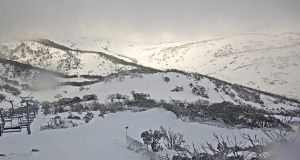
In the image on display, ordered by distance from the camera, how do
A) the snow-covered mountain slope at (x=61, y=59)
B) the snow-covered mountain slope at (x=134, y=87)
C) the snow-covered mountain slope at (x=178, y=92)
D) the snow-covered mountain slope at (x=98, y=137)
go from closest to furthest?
the snow-covered mountain slope at (x=98, y=137)
the snow-covered mountain slope at (x=178, y=92)
the snow-covered mountain slope at (x=134, y=87)
the snow-covered mountain slope at (x=61, y=59)

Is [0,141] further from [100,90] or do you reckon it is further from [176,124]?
[100,90]

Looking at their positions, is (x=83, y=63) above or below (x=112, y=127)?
above

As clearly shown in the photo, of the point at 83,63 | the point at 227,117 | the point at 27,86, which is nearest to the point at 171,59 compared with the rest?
the point at 83,63

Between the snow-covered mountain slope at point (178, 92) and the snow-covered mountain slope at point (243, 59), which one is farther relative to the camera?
the snow-covered mountain slope at point (243, 59)

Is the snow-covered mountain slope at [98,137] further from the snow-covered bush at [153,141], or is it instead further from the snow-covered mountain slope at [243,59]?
the snow-covered mountain slope at [243,59]

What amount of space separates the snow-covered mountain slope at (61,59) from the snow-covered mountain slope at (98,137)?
2975 cm

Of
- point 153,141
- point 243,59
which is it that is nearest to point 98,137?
point 153,141

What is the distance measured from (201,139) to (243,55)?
41.1 m

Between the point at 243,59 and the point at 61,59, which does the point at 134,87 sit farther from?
the point at 243,59

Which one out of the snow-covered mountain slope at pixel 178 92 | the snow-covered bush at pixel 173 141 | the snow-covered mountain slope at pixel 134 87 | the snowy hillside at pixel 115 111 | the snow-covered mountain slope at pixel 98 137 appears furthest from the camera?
the snow-covered mountain slope at pixel 134 87

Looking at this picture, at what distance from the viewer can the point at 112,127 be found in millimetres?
15336

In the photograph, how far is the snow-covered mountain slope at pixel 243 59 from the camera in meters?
33.3

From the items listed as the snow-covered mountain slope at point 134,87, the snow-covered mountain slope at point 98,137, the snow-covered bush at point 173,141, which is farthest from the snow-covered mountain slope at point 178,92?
the snow-covered bush at point 173,141

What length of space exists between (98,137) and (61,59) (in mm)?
39224
